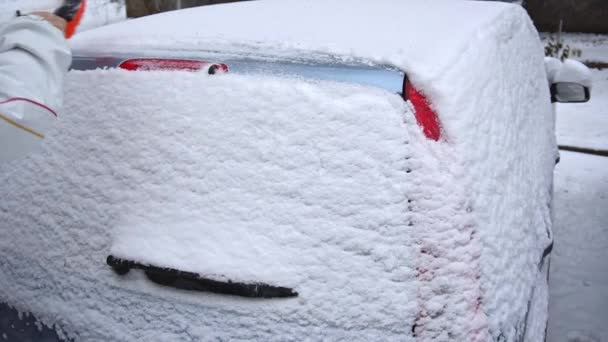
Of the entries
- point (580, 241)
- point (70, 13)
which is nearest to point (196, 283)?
point (70, 13)

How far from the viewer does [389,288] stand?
1.03m

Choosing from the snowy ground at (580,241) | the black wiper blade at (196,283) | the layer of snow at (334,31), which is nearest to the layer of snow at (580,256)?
the snowy ground at (580,241)

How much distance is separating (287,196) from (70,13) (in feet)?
3.11

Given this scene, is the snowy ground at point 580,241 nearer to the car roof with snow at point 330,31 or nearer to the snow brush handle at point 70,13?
the car roof with snow at point 330,31

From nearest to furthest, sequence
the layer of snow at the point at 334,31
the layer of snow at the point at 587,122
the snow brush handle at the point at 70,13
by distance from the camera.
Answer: the layer of snow at the point at 334,31 < the snow brush handle at the point at 70,13 < the layer of snow at the point at 587,122

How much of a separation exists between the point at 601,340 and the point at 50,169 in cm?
252

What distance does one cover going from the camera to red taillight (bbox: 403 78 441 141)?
1104mm

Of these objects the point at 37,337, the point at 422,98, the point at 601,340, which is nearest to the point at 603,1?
the point at 601,340

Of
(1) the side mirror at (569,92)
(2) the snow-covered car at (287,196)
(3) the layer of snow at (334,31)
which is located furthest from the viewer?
(1) the side mirror at (569,92)

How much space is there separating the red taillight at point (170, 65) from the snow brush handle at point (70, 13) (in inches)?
9.9

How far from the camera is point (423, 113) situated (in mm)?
1113

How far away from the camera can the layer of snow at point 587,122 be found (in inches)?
194

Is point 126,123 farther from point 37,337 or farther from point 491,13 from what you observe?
point 491,13

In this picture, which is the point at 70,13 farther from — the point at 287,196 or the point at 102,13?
the point at 102,13
